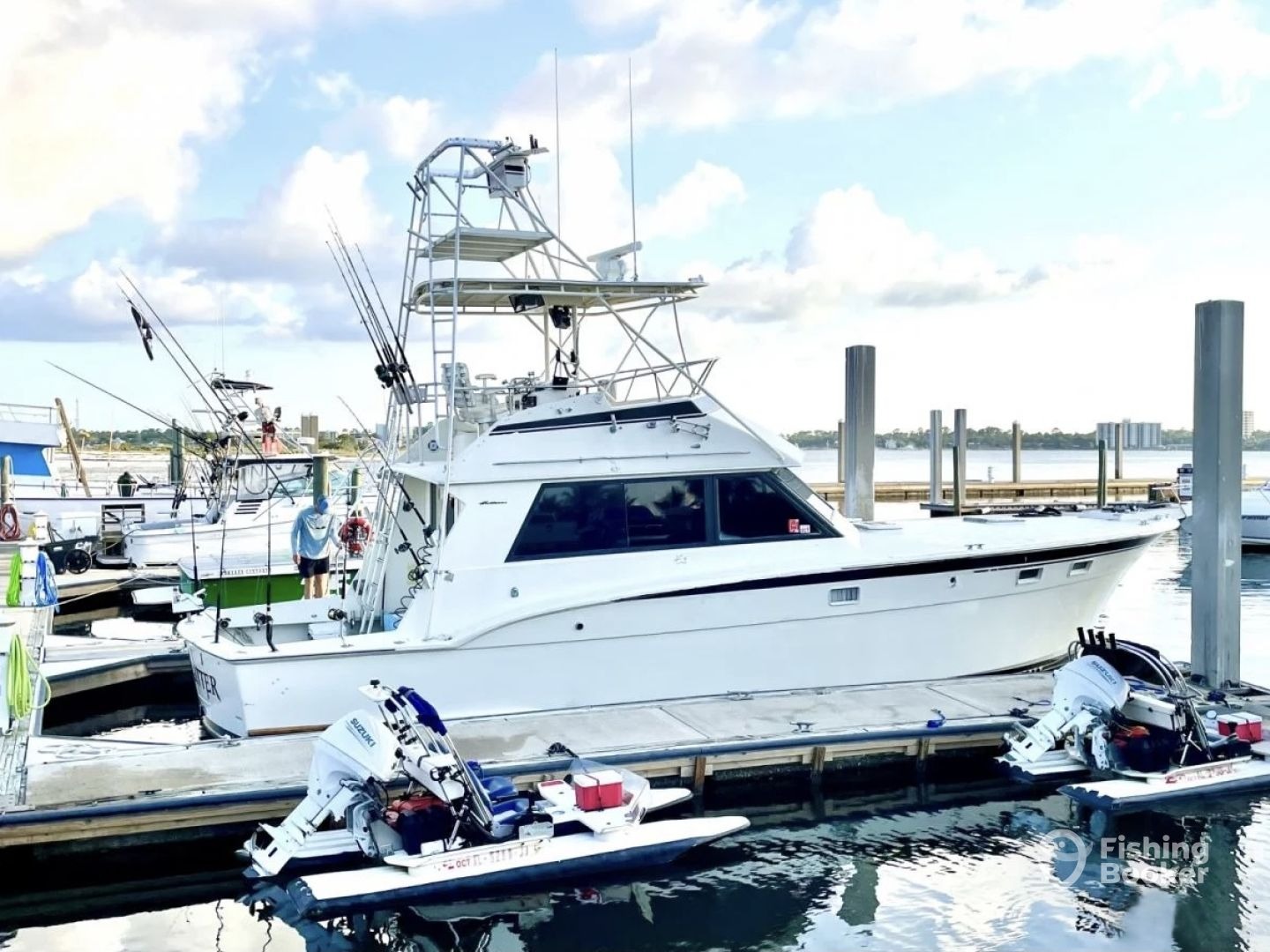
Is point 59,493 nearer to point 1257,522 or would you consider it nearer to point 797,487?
point 797,487

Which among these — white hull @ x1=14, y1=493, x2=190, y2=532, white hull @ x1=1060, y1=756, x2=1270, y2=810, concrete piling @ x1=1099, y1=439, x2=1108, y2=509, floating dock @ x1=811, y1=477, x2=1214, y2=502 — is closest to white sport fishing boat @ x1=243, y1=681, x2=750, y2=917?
white hull @ x1=1060, y1=756, x2=1270, y2=810

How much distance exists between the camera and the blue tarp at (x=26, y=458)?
87.8 feet

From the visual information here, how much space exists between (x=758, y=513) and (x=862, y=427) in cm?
495

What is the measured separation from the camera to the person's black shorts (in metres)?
13.0

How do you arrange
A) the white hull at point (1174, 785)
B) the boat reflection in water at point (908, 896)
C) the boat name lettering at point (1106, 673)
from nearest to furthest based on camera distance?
the boat reflection in water at point (908, 896) → the white hull at point (1174, 785) → the boat name lettering at point (1106, 673)

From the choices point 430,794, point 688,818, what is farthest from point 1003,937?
point 430,794

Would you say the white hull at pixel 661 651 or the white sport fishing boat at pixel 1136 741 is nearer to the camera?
the white sport fishing boat at pixel 1136 741

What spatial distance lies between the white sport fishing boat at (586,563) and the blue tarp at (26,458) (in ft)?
66.6

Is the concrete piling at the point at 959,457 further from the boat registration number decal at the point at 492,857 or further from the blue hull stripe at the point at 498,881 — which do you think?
the boat registration number decal at the point at 492,857

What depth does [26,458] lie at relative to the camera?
27016mm

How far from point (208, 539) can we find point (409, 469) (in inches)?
418

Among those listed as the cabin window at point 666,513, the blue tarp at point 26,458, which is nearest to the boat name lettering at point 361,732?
the cabin window at point 666,513

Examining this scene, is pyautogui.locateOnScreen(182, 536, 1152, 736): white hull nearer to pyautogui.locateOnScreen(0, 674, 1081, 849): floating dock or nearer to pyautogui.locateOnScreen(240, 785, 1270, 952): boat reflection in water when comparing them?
pyautogui.locateOnScreen(0, 674, 1081, 849): floating dock

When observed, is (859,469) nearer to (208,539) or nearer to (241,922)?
(241,922)
